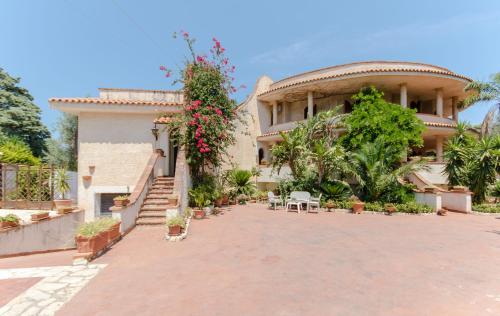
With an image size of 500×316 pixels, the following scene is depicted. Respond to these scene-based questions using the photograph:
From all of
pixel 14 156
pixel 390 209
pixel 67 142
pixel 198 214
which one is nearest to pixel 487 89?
pixel 390 209

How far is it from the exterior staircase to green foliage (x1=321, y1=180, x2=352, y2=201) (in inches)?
319

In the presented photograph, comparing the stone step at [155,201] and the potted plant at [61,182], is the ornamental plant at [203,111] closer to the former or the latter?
the stone step at [155,201]

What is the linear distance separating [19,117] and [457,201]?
34.5 meters

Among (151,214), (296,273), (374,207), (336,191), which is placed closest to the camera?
(296,273)

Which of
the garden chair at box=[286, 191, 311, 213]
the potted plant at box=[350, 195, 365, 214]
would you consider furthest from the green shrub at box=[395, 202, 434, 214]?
the garden chair at box=[286, 191, 311, 213]

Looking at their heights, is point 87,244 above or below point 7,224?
above

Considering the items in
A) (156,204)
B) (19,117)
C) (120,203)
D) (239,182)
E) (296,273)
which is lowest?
(296,273)

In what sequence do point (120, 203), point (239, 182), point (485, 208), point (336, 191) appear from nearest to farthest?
point (120, 203), point (485, 208), point (336, 191), point (239, 182)

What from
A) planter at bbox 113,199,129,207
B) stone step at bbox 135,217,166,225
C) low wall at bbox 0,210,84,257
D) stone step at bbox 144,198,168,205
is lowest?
low wall at bbox 0,210,84,257

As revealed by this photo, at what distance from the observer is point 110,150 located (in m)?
12.5

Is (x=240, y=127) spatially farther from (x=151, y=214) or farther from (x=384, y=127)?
(x=151, y=214)

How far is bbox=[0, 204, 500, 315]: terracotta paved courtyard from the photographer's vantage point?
383cm

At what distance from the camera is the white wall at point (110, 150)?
12.2m

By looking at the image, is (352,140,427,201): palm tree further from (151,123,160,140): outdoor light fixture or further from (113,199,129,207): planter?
(113,199,129,207): planter
